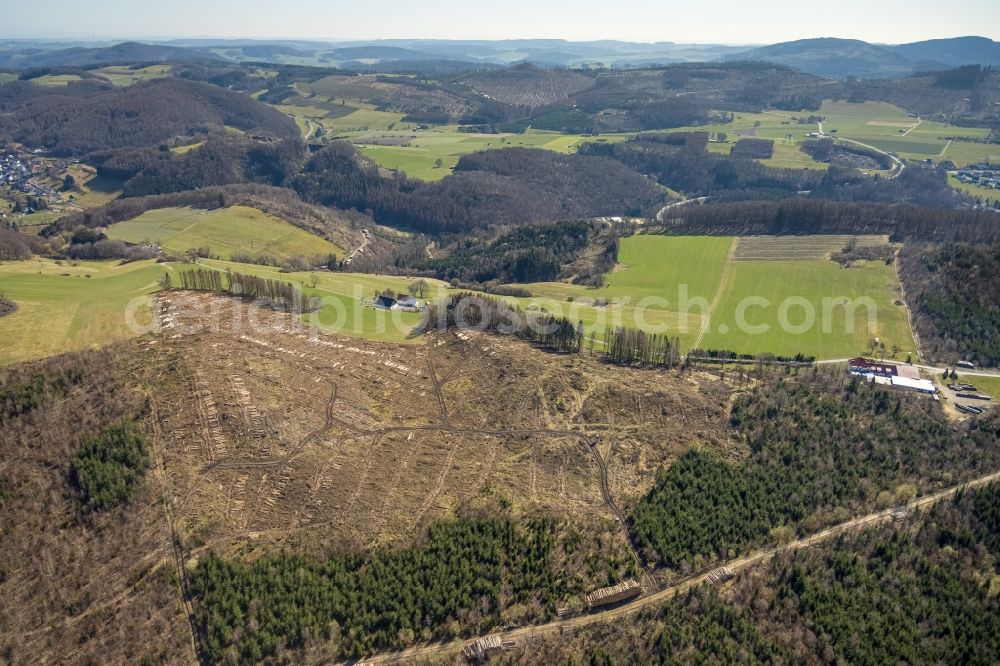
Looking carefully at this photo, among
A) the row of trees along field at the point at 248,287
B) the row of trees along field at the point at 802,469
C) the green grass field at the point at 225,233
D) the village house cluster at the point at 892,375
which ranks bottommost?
the green grass field at the point at 225,233

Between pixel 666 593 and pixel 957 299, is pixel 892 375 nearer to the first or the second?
pixel 957 299

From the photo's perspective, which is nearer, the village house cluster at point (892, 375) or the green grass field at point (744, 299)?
the village house cluster at point (892, 375)

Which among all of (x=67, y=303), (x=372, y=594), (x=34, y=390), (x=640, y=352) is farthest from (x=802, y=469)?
(x=67, y=303)

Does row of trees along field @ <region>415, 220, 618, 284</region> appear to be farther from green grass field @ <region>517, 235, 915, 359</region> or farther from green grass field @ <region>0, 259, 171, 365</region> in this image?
green grass field @ <region>0, 259, 171, 365</region>

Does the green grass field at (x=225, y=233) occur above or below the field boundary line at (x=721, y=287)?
below

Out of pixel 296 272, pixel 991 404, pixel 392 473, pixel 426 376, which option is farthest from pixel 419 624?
pixel 296 272

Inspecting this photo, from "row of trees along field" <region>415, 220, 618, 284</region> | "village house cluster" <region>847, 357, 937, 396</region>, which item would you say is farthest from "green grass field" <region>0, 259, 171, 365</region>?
"village house cluster" <region>847, 357, 937, 396</region>

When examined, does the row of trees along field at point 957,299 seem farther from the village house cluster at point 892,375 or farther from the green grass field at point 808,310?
the village house cluster at point 892,375

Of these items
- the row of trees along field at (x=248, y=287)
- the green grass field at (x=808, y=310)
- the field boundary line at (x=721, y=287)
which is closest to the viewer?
the row of trees along field at (x=248, y=287)

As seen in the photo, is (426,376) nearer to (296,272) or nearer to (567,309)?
(567,309)

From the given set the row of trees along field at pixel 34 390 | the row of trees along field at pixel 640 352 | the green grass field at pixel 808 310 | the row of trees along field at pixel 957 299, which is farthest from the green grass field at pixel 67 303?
the row of trees along field at pixel 957 299
